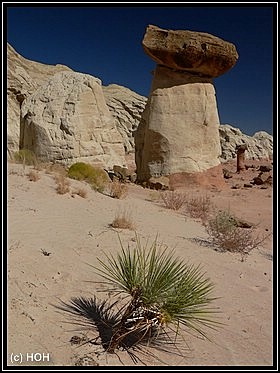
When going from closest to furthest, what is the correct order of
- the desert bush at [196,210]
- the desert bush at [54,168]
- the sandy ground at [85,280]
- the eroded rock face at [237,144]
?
the sandy ground at [85,280] → the desert bush at [196,210] → the desert bush at [54,168] → the eroded rock face at [237,144]

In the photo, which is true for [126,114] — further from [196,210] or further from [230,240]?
[230,240]

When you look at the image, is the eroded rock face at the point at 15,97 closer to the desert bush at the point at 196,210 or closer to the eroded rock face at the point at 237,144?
the desert bush at the point at 196,210

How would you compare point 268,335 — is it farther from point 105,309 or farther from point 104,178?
point 104,178

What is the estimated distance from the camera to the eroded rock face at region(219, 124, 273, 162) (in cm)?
3512

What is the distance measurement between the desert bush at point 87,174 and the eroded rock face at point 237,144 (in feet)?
84.1

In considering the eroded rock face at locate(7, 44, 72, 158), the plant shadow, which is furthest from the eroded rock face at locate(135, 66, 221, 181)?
the plant shadow

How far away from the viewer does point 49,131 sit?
10664 millimetres

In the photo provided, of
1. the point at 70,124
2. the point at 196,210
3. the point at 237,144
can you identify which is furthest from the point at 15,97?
the point at 237,144

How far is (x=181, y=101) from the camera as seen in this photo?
12625mm

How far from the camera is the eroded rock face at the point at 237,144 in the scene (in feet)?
115

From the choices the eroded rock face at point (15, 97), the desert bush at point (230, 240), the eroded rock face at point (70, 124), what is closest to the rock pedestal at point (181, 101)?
the eroded rock face at point (70, 124)

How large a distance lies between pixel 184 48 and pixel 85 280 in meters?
10.7

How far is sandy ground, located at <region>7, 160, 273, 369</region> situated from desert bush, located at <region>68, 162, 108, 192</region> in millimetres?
2452
